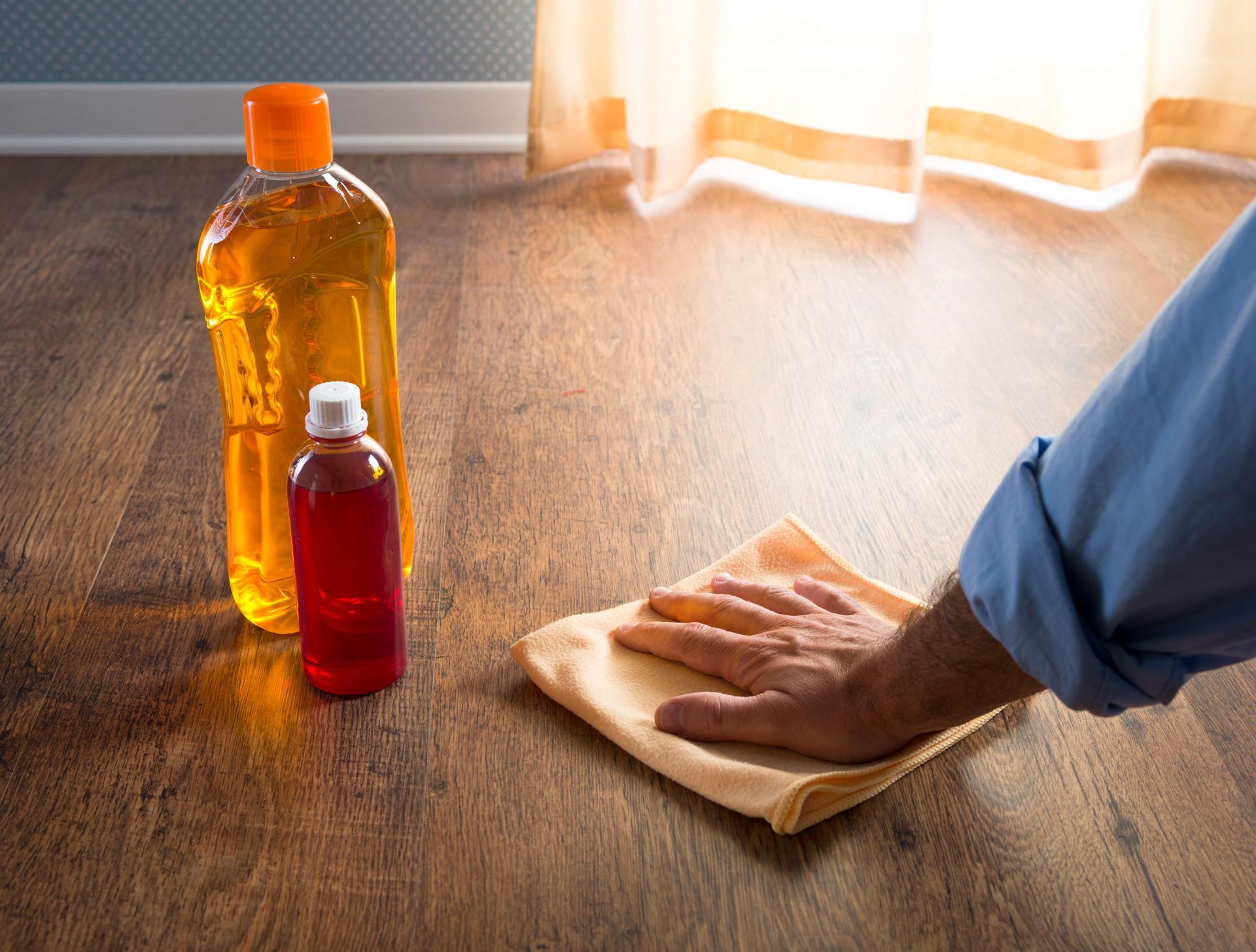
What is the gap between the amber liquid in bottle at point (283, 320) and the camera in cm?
79

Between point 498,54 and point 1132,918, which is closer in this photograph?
point 1132,918

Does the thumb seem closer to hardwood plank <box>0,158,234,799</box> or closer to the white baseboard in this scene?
hardwood plank <box>0,158,234,799</box>

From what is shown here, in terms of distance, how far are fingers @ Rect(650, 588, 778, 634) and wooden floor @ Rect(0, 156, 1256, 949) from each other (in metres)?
0.06

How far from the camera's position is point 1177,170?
197 centimetres

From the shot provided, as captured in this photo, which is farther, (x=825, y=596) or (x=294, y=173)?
(x=825, y=596)

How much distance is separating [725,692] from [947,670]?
20 cm

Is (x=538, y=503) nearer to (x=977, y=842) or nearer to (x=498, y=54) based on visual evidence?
(x=977, y=842)

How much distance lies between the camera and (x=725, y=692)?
0.86 m

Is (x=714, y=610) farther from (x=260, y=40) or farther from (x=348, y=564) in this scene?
(x=260, y=40)

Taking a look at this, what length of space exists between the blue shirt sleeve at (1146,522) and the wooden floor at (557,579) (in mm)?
223

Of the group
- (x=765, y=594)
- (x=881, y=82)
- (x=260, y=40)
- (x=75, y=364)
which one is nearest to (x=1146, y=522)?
(x=765, y=594)

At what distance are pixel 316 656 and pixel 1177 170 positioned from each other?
1.74 metres

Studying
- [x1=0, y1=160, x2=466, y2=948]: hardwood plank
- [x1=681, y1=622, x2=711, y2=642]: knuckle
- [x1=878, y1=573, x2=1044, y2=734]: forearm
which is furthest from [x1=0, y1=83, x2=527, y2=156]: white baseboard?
[x1=878, y1=573, x2=1044, y2=734]: forearm

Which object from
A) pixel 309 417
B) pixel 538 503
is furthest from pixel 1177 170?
pixel 309 417
